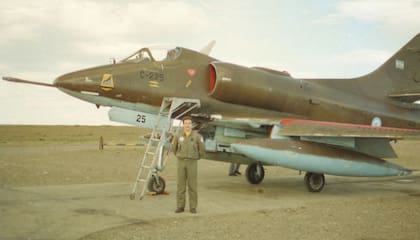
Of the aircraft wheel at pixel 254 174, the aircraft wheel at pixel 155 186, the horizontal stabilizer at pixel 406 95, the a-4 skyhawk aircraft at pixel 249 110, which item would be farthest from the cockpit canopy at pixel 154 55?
the horizontal stabilizer at pixel 406 95

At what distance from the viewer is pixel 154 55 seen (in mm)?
11180

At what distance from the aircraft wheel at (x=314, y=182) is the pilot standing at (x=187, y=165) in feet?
14.5

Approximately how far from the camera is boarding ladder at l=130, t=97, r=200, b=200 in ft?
32.9

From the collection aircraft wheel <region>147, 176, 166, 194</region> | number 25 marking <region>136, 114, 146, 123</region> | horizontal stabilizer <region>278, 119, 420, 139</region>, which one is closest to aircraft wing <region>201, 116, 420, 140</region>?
horizontal stabilizer <region>278, 119, 420, 139</region>

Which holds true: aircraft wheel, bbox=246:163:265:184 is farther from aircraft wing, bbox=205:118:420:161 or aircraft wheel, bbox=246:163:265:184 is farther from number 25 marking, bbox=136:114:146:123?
number 25 marking, bbox=136:114:146:123

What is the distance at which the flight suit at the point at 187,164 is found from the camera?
→ 8258 millimetres

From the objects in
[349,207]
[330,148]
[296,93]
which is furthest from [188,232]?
[296,93]

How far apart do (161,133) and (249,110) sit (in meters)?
2.50

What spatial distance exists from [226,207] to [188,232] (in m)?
2.53

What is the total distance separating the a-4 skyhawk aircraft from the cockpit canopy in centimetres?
2

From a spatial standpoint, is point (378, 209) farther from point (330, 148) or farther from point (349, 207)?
point (330, 148)

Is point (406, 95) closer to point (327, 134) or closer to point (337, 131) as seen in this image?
point (337, 131)

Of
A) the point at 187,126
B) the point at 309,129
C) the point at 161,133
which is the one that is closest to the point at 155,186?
the point at 161,133

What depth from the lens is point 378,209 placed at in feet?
28.8
